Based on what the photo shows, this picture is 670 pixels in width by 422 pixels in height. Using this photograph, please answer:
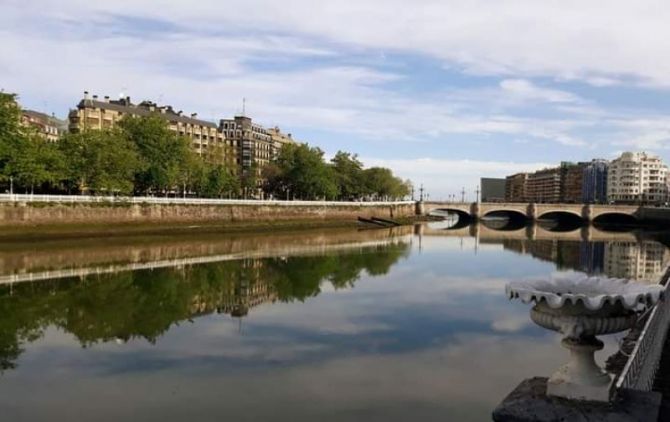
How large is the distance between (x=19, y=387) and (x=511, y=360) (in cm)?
1164

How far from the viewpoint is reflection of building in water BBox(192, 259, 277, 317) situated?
22141 mm

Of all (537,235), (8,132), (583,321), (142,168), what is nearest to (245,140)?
(142,168)

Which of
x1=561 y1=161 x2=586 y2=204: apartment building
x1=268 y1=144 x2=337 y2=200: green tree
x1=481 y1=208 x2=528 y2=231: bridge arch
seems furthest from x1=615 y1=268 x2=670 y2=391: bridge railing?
x1=561 y1=161 x2=586 y2=204: apartment building

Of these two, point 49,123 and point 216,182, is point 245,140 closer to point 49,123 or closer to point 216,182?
point 49,123

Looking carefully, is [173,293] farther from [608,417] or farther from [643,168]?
[643,168]

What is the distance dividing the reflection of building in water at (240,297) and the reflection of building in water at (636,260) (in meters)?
17.9

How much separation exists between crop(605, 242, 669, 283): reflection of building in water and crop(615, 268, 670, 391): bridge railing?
18.8 metres

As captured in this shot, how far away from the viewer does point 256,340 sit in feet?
57.3

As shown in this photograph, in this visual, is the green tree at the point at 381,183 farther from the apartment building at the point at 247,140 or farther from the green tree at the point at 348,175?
the apartment building at the point at 247,140

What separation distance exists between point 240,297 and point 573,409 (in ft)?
67.1

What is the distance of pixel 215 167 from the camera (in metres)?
78.9

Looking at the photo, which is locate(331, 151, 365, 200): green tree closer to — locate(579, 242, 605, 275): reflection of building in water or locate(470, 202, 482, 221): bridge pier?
locate(470, 202, 482, 221): bridge pier

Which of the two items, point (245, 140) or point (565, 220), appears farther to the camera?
point (565, 220)

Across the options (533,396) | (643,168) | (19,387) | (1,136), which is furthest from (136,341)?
(643,168)
